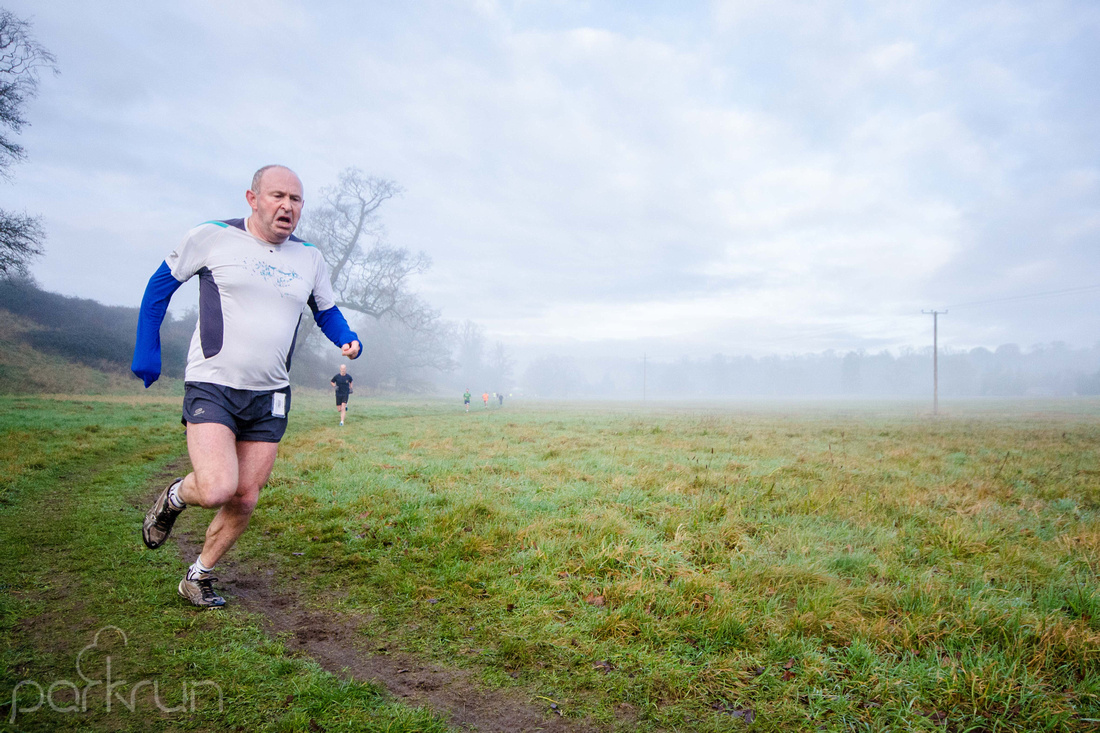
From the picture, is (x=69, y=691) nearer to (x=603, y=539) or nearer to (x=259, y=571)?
(x=259, y=571)

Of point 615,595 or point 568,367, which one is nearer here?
point 615,595

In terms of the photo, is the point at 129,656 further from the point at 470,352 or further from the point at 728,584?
the point at 470,352

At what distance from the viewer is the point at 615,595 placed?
3346 mm

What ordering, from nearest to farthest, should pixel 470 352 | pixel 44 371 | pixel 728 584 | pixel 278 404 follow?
pixel 278 404, pixel 728 584, pixel 44 371, pixel 470 352

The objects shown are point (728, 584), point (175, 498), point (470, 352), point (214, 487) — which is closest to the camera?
point (214, 487)

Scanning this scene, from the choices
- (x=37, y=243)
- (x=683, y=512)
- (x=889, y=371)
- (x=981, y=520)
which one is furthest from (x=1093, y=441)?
(x=889, y=371)

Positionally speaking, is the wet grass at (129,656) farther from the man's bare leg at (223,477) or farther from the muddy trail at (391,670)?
the man's bare leg at (223,477)

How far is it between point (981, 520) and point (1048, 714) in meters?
3.68

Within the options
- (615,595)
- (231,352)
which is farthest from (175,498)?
(615,595)

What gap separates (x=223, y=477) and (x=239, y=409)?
0.42 meters

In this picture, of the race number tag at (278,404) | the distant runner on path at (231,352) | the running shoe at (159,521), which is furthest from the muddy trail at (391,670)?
the race number tag at (278,404)

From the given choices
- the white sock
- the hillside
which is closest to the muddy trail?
the white sock

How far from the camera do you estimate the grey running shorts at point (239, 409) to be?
289 centimetres

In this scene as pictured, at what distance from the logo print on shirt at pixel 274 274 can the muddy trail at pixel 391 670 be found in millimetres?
2076
